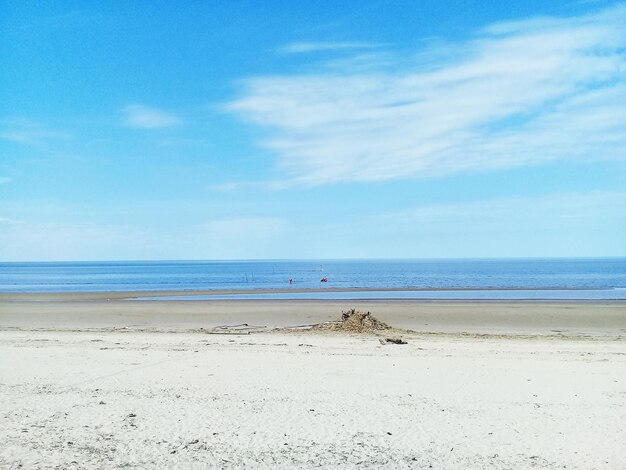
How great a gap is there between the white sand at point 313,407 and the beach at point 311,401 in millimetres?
41

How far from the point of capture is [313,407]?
10352mm

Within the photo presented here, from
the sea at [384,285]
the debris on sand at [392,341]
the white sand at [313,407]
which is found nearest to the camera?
the white sand at [313,407]

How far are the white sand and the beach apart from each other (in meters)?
0.04

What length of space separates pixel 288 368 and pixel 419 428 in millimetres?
5246

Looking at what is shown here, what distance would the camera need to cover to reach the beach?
8047mm

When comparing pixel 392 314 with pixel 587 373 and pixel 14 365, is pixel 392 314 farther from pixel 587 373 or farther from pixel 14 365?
A: pixel 14 365

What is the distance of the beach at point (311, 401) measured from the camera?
8047mm

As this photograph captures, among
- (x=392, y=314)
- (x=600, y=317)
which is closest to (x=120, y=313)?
(x=392, y=314)

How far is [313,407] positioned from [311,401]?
1.31 feet

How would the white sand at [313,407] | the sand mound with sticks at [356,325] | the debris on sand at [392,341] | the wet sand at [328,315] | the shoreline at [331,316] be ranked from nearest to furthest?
the white sand at [313,407] → the debris on sand at [392,341] → the sand mound with sticks at [356,325] → the shoreline at [331,316] → the wet sand at [328,315]

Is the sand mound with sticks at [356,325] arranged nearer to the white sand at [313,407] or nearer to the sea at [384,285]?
the white sand at [313,407]

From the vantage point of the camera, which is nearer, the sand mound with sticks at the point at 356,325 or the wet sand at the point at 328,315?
the sand mound with sticks at the point at 356,325

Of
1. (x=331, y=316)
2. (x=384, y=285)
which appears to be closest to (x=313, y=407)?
(x=331, y=316)

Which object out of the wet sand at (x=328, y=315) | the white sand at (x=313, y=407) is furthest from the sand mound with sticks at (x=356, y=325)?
the white sand at (x=313, y=407)
